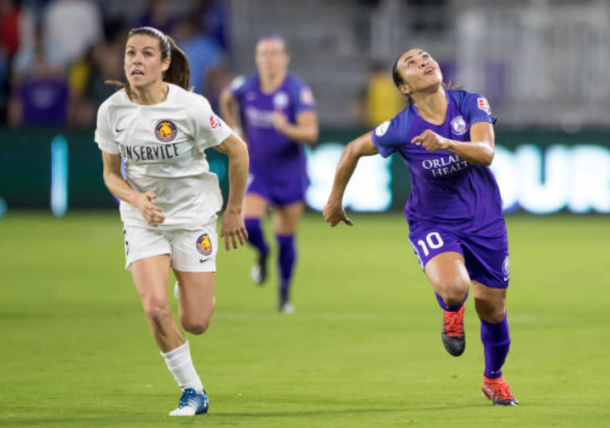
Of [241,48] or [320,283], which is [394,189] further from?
[320,283]

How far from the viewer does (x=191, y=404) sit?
7004mm

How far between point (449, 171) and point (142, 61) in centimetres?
195

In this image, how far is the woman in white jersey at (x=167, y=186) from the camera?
6984 millimetres

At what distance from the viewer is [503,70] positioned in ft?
72.0

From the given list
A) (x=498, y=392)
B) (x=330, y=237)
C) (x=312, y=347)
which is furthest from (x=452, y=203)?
(x=330, y=237)

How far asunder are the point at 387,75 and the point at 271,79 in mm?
11339

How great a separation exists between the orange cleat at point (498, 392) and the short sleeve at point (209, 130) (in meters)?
2.13

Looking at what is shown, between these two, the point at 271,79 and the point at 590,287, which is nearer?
the point at 271,79

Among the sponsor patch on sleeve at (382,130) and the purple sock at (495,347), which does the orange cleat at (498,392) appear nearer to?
the purple sock at (495,347)

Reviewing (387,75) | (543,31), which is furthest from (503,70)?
(387,75)

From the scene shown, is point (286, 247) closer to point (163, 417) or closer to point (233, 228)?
point (233, 228)

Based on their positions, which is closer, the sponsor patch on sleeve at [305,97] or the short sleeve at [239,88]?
the sponsor patch on sleeve at [305,97]

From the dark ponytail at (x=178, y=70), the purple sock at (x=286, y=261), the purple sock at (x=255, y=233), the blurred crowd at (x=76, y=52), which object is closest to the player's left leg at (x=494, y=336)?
the dark ponytail at (x=178, y=70)

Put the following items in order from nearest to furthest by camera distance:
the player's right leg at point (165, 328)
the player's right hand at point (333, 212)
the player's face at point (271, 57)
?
the player's right leg at point (165, 328) < the player's right hand at point (333, 212) < the player's face at point (271, 57)
